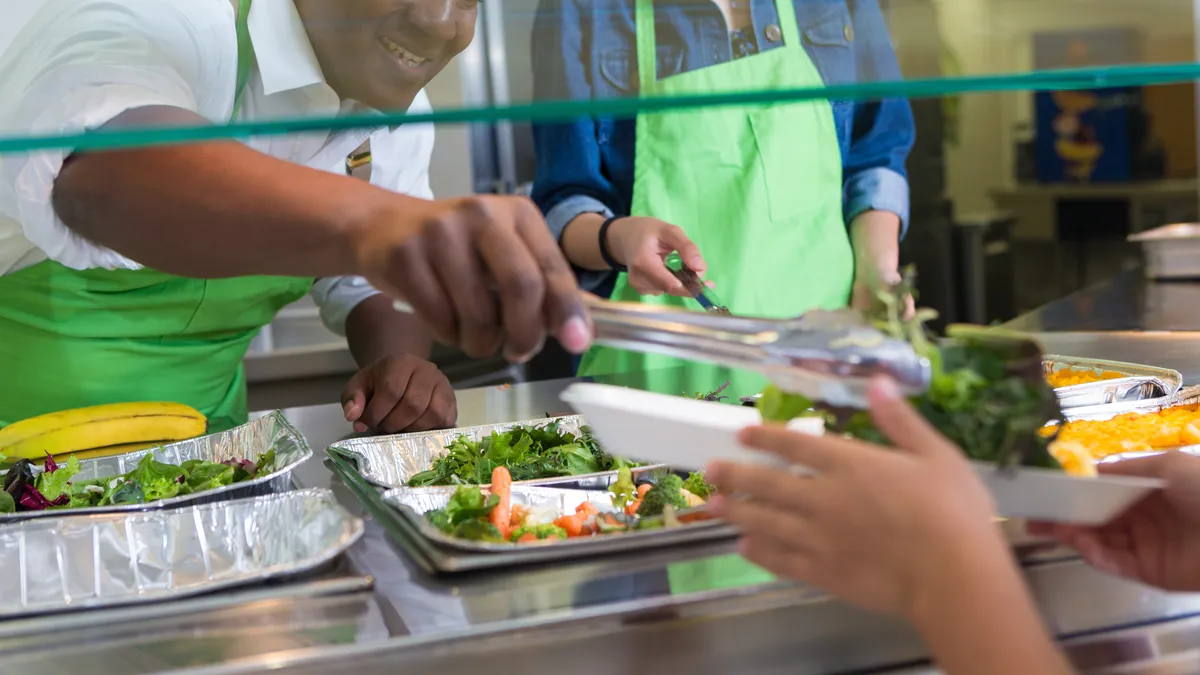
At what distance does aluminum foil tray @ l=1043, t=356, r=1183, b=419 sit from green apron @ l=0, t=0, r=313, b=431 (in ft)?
3.29

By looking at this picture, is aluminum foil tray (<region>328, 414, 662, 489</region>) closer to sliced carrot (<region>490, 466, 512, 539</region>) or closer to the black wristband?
sliced carrot (<region>490, 466, 512, 539</region>)

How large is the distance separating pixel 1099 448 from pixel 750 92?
62cm

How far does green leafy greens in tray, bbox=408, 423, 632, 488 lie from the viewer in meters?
1.13

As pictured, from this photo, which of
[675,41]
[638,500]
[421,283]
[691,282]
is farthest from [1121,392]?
[421,283]

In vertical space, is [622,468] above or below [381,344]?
below

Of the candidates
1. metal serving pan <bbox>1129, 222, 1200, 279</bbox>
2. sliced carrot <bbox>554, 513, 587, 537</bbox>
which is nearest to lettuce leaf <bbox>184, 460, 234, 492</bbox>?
sliced carrot <bbox>554, 513, 587, 537</bbox>

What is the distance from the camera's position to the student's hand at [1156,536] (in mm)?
786

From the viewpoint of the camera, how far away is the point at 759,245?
1.93 metres

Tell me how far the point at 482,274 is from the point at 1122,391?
972 mm

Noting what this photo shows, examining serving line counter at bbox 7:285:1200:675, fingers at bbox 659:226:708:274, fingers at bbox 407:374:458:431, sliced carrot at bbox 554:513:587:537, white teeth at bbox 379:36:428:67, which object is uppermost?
white teeth at bbox 379:36:428:67

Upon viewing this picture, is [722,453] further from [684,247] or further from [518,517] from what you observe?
[684,247]

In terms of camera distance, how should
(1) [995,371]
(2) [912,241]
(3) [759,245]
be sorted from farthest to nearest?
(2) [912,241]
(3) [759,245]
(1) [995,371]

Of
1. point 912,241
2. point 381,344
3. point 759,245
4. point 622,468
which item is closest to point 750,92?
point 622,468

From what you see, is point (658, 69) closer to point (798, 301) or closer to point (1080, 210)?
point (798, 301)
